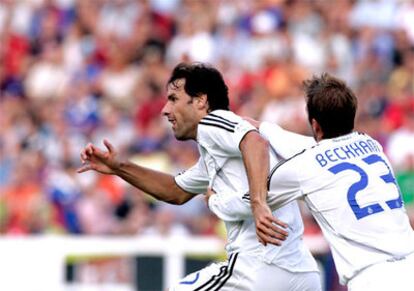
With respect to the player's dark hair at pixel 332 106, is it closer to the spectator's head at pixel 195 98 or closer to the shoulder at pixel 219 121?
the shoulder at pixel 219 121

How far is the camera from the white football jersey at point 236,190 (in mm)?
6762

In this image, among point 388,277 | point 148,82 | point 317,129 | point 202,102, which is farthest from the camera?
point 148,82

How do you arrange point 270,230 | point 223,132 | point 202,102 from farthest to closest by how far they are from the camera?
point 202,102 < point 223,132 < point 270,230

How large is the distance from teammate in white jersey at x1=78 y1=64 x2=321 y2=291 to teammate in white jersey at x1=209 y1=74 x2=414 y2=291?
29 cm

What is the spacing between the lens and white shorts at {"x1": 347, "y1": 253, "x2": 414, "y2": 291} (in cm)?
605

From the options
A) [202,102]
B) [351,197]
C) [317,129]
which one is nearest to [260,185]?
[317,129]

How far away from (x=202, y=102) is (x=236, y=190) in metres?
0.55

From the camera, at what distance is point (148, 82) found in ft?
52.7

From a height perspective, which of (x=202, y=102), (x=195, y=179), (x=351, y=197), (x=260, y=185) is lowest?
(x=351, y=197)

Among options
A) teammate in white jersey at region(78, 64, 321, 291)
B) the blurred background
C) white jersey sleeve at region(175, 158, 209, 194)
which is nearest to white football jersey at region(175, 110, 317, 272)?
teammate in white jersey at region(78, 64, 321, 291)

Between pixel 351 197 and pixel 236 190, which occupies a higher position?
pixel 236 190

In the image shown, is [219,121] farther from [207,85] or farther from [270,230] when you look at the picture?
[270,230]

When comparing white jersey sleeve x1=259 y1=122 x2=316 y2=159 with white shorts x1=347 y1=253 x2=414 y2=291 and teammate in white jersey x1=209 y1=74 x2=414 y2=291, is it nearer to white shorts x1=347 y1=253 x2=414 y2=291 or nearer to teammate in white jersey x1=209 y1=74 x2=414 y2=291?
teammate in white jersey x1=209 y1=74 x2=414 y2=291

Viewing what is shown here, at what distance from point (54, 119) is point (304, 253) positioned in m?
10.1
